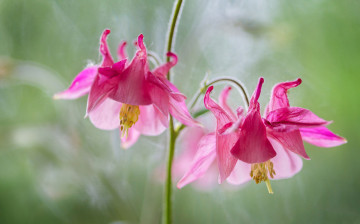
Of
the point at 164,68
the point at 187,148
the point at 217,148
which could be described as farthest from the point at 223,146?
the point at 187,148

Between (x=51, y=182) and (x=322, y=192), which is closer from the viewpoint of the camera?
(x=51, y=182)

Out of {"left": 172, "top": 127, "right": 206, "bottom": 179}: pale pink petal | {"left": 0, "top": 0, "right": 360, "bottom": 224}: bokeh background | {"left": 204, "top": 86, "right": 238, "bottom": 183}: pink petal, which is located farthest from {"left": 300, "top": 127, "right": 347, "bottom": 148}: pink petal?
{"left": 0, "top": 0, "right": 360, "bottom": 224}: bokeh background

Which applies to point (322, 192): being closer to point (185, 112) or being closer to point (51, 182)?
point (51, 182)

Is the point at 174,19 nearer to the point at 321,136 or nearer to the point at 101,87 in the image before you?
the point at 101,87

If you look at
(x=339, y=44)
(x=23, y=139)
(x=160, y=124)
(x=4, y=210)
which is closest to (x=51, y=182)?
(x=23, y=139)

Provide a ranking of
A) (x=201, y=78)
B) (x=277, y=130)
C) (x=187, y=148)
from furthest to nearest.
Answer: (x=201, y=78) → (x=187, y=148) → (x=277, y=130)

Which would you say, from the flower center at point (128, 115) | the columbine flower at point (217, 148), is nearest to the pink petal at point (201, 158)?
the columbine flower at point (217, 148)

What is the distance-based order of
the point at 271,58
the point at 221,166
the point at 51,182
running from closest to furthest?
the point at 221,166, the point at 51,182, the point at 271,58
